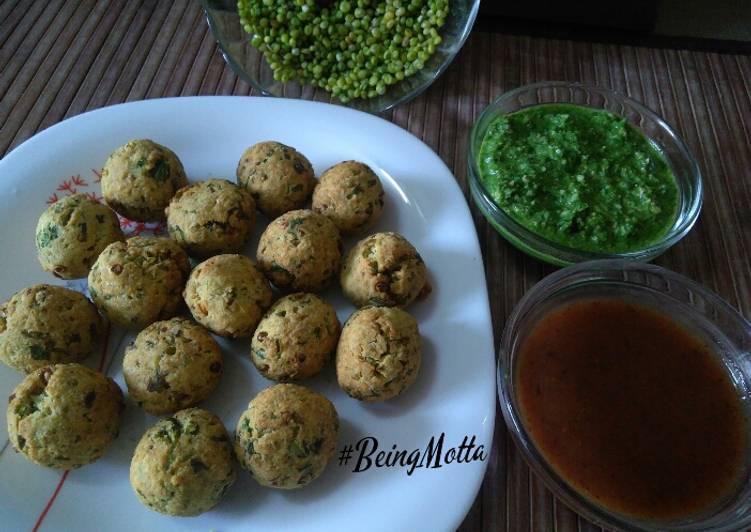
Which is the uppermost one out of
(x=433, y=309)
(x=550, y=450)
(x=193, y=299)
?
(x=193, y=299)

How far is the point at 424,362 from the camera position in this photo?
6.03 ft

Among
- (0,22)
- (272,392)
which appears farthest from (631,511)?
(0,22)

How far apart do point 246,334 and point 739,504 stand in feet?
4.98

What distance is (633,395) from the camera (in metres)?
1.76

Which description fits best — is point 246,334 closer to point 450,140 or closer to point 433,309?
point 433,309

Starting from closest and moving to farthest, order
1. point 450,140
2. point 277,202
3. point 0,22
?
point 277,202 < point 450,140 < point 0,22

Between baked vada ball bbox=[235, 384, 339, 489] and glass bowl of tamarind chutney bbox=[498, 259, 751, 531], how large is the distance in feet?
1.86

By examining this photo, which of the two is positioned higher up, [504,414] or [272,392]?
[272,392]

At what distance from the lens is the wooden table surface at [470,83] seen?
7.55 ft

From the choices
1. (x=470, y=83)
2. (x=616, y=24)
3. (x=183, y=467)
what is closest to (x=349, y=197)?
(x=183, y=467)

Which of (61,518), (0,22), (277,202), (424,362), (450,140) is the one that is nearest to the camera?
(61,518)

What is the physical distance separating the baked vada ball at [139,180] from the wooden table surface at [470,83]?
86 centimetres

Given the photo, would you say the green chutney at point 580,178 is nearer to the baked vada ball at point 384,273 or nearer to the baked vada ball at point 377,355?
the baked vada ball at point 384,273

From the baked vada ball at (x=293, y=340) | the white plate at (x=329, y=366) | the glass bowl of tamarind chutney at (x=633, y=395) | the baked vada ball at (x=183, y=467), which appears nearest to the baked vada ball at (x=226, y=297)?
the baked vada ball at (x=293, y=340)
